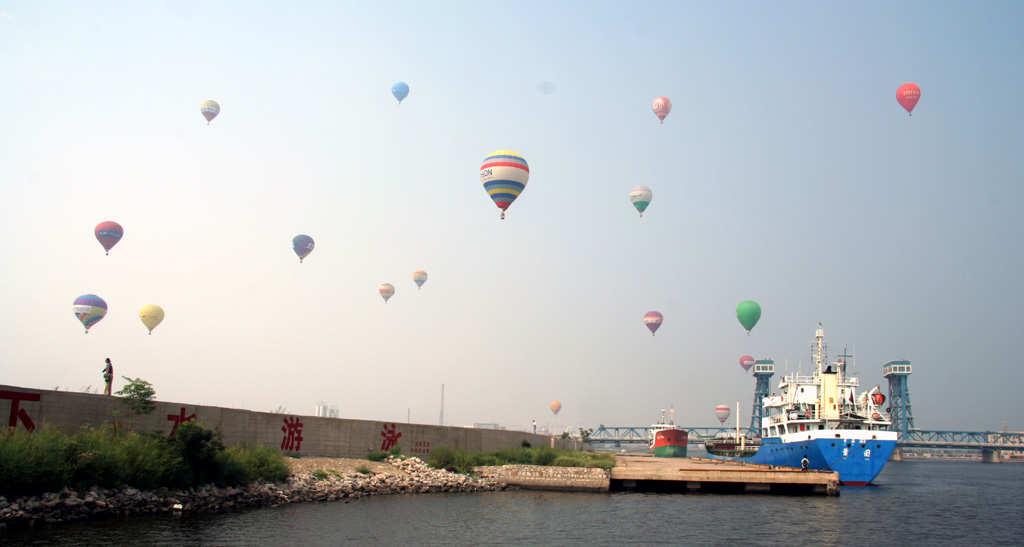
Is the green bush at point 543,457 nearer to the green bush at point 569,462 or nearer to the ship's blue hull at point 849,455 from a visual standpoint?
the green bush at point 569,462

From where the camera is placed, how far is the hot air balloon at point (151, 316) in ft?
185

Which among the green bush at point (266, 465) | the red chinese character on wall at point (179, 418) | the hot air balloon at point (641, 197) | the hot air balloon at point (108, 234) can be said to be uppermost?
the hot air balloon at point (641, 197)

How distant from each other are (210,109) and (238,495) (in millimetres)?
44202

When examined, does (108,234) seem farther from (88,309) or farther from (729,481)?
(729,481)

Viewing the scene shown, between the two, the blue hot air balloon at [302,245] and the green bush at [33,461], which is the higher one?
the blue hot air balloon at [302,245]

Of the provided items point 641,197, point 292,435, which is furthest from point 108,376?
point 641,197

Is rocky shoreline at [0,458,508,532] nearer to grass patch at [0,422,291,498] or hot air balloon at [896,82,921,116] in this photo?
grass patch at [0,422,291,498]

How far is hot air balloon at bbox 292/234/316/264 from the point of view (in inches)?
2547

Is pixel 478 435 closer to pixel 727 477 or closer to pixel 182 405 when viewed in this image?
pixel 727 477

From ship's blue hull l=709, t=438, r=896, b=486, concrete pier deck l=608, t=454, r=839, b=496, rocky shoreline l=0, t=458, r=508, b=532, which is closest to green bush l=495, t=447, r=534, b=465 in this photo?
concrete pier deck l=608, t=454, r=839, b=496

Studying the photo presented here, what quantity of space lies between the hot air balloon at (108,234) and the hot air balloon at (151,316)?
548 cm

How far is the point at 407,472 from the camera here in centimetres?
4481

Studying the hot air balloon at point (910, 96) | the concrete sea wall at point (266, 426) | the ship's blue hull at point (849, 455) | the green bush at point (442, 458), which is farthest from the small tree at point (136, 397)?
the hot air balloon at point (910, 96)

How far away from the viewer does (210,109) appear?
65.8 meters
